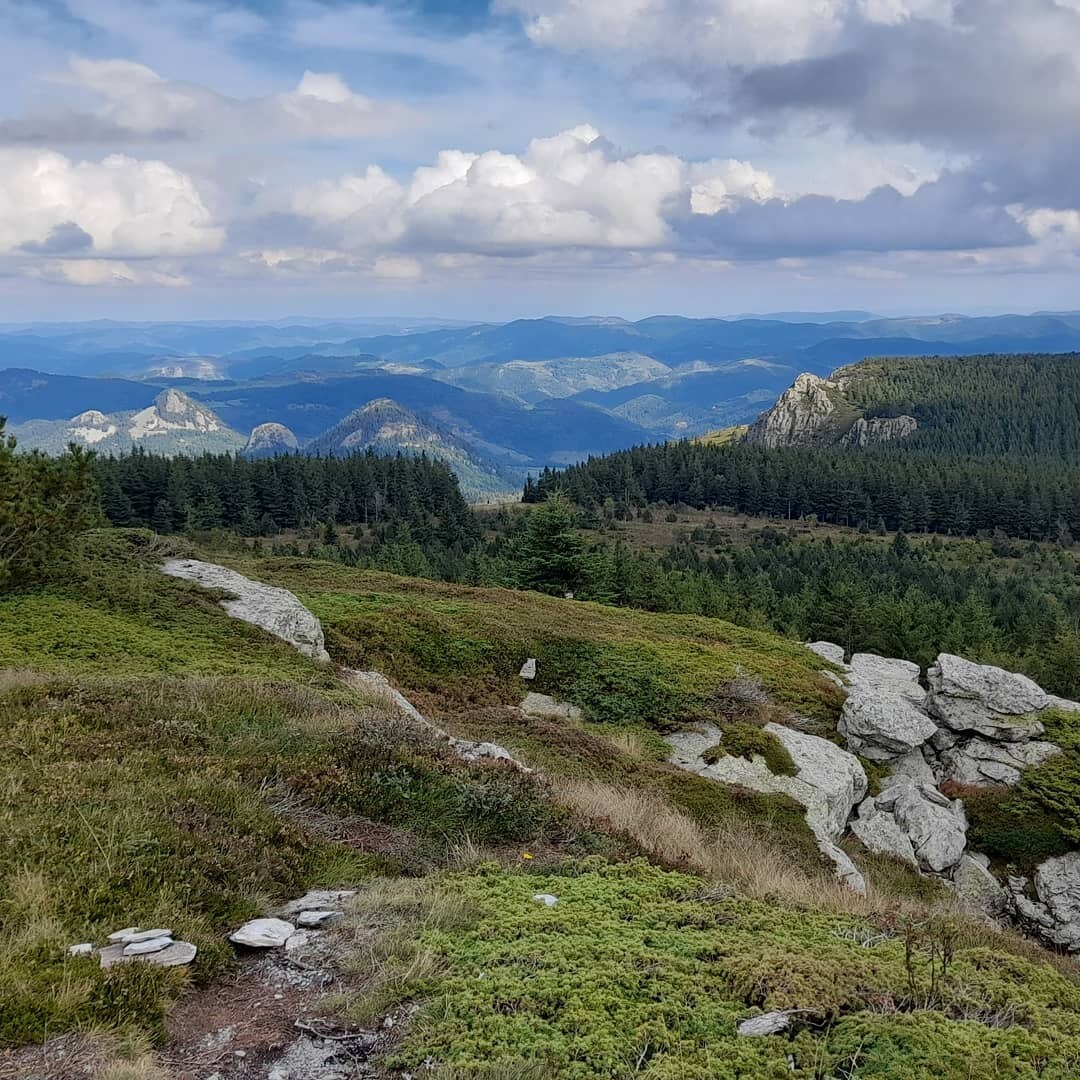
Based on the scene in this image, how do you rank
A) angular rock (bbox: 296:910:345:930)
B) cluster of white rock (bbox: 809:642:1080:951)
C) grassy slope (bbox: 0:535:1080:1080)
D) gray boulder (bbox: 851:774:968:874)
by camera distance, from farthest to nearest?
cluster of white rock (bbox: 809:642:1080:951) → gray boulder (bbox: 851:774:968:874) → angular rock (bbox: 296:910:345:930) → grassy slope (bbox: 0:535:1080:1080)

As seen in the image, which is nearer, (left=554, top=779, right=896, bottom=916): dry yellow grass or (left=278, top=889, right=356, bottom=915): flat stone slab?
(left=278, top=889, right=356, bottom=915): flat stone slab

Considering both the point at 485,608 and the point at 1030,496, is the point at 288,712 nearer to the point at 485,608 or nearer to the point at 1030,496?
the point at 485,608

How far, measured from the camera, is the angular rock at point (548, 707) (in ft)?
75.2

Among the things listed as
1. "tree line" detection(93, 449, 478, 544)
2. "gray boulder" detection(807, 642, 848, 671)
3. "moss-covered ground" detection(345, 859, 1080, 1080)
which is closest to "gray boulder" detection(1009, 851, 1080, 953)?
"gray boulder" detection(807, 642, 848, 671)

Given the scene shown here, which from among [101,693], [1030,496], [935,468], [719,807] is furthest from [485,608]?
[935,468]

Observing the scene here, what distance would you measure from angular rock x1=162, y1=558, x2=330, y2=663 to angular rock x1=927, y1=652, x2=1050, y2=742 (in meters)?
21.1

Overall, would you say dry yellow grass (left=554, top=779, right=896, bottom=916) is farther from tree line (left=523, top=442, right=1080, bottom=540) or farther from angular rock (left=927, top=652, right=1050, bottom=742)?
tree line (left=523, top=442, right=1080, bottom=540)

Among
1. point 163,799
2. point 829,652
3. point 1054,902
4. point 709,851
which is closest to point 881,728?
point 1054,902

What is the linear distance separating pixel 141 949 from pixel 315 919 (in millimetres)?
1603

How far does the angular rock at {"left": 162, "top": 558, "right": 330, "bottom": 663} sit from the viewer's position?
72.2 ft

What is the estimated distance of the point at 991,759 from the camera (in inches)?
984

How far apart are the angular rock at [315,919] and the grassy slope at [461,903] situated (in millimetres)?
494

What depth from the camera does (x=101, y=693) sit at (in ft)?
42.9

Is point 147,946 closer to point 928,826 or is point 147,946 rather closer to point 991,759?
point 928,826
